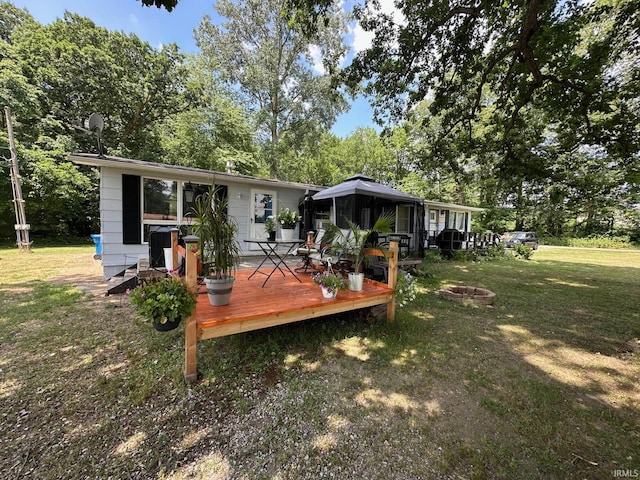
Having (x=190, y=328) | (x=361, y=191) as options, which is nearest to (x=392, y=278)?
(x=190, y=328)

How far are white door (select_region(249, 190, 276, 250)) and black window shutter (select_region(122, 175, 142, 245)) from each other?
8.89 feet

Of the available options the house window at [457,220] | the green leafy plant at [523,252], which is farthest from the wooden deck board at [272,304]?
the house window at [457,220]

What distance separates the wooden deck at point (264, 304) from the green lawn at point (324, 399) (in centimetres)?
38

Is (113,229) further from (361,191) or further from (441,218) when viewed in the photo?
(441,218)

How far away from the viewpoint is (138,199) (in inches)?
232

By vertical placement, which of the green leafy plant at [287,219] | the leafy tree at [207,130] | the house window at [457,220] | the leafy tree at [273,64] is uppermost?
the leafy tree at [273,64]

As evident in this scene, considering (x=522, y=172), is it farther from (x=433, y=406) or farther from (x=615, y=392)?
(x=433, y=406)

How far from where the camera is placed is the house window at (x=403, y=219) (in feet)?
38.7

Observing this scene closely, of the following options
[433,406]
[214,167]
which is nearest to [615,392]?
[433,406]

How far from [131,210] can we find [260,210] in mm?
3135

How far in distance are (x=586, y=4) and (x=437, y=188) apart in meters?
14.7

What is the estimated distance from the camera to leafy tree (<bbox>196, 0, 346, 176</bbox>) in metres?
14.2

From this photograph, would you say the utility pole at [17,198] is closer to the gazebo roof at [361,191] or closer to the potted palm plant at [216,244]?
the gazebo roof at [361,191]

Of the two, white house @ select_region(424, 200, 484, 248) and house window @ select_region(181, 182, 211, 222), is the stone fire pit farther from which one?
white house @ select_region(424, 200, 484, 248)
